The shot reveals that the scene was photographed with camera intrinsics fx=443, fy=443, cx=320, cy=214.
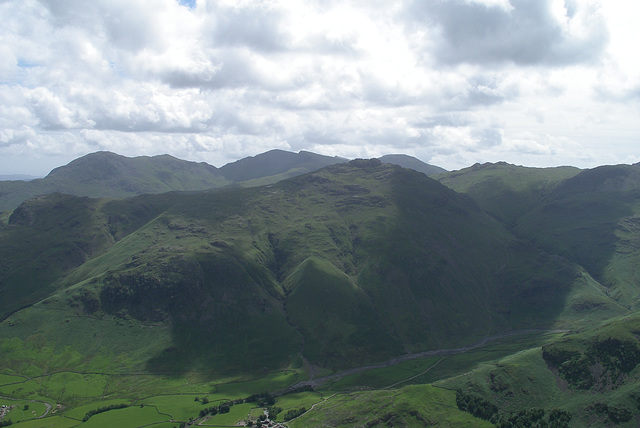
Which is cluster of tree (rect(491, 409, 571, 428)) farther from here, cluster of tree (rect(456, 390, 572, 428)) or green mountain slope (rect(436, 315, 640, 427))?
green mountain slope (rect(436, 315, 640, 427))

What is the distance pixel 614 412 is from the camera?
164000mm

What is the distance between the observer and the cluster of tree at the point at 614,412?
161250 millimetres

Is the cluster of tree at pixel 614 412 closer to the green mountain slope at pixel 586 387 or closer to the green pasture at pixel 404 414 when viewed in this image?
the green mountain slope at pixel 586 387

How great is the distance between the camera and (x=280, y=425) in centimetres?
19762

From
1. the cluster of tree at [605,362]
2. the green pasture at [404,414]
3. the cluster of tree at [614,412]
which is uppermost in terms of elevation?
the cluster of tree at [605,362]

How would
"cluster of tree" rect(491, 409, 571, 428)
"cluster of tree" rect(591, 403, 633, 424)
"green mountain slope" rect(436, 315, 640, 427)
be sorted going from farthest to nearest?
"cluster of tree" rect(491, 409, 571, 428)
"green mountain slope" rect(436, 315, 640, 427)
"cluster of tree" rect(591, 403, 633, 424)

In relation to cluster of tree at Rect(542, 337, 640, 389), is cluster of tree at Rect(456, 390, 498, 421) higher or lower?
lower

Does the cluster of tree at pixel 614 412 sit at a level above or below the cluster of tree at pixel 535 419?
above

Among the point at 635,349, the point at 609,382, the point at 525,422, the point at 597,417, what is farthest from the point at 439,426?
the point at 635,349

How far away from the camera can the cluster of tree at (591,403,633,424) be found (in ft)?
529

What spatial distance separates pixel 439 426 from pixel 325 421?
4792 centimetres

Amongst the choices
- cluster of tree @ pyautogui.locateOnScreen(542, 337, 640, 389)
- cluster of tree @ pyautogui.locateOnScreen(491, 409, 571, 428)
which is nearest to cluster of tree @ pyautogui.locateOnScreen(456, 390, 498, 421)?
cluster of tree @ pyautogui.locateOnScreen(491, 409, 571, 428)

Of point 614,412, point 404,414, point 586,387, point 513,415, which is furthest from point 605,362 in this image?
point 404,414

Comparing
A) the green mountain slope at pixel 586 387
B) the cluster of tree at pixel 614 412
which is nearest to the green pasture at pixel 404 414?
the green mountain slope at pixel 586 387
